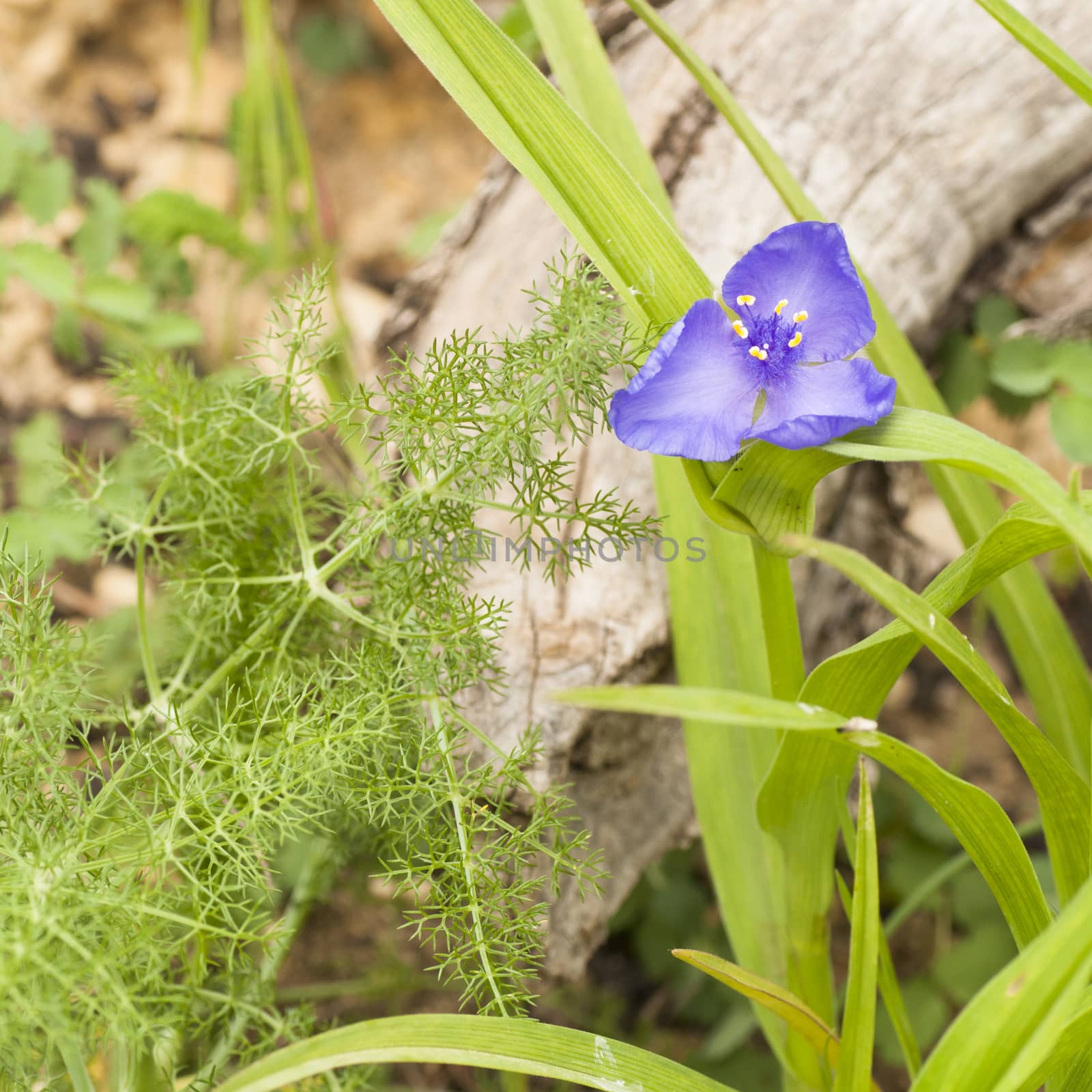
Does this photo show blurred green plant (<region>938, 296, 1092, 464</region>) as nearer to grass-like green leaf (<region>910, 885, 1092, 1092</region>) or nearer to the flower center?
the flower center

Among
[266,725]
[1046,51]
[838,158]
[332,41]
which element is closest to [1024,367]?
[838,158]

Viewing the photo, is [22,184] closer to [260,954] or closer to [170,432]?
[170,432]

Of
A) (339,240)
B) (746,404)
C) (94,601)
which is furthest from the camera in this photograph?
(339,240)

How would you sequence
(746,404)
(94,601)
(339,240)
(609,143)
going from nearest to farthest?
(746,404) < (609,143) < (94,601) < (339,240)

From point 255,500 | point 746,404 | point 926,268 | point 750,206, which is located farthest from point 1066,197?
point 255,500

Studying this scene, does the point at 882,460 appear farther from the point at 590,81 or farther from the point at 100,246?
the point at 100,246

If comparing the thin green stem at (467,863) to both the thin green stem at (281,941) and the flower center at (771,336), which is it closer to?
the thin green stem at (281,941)
